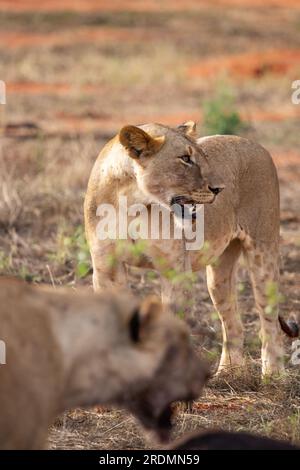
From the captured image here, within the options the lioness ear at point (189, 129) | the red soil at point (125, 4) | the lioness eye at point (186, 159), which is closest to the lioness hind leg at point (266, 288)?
the lioness ear at point (189, 129)

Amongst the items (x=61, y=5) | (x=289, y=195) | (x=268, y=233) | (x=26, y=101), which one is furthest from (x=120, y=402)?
(x=61, y=5)

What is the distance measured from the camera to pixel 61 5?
102 ft

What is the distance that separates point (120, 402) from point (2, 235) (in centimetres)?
567

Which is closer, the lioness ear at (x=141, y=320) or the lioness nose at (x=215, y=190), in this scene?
the lioness ear at (x=141, y=320)

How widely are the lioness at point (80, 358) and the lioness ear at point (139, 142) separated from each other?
87.4 inches

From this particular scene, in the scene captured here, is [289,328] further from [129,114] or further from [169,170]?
[129,114]

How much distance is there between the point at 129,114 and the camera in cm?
1855

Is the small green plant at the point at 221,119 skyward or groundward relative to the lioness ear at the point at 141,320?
skyward

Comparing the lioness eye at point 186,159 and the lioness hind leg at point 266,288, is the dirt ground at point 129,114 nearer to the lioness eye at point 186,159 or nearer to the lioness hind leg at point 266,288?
the lioness hind leg at point 266,288

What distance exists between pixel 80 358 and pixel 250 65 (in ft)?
69.3

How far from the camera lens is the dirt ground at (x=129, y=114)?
648cm

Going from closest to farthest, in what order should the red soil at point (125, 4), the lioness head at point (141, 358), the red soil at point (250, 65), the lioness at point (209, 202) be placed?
1. the lioness head at point (141, 358)
2. the lioness at point (209, 202)
3. the red soil at point (250, 65)
4. the red soil at point (125, 4)

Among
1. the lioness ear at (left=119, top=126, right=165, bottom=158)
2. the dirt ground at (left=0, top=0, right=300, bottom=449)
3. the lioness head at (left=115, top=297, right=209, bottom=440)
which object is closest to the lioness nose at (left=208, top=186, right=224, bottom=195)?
the lioness ear at (left=119, top=126, right=165, bottom=158)

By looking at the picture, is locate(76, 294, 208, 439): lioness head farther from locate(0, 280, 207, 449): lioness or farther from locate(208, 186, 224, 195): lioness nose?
locate(208, 186, 224, 195): lioness nose
